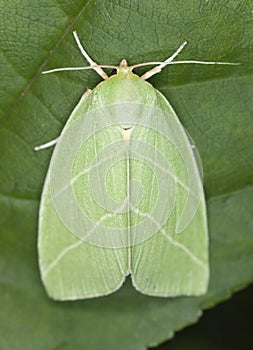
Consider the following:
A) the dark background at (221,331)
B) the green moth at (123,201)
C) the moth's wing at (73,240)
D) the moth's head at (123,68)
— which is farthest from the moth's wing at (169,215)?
the dark background at (221,331)

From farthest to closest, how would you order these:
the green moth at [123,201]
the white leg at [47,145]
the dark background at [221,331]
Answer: the dark background at [221,331] < the white leg at [47,145] < the green moth at [123,201]

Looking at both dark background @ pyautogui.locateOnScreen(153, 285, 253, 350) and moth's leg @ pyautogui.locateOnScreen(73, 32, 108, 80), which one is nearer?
moth's leg @ pyautogui.locateOnScreen(73, 32, 108, 80)

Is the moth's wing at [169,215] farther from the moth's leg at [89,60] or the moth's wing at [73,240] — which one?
the moth's leg at [89,60]

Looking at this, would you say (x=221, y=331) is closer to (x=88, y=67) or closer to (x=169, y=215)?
(x=169, y=215)

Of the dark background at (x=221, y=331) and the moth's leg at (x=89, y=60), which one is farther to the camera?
the dark background at (x=221, y=331)

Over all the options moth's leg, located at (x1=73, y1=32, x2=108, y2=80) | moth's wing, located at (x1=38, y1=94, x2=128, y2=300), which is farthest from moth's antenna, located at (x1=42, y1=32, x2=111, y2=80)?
moth's wing, located at (x1=38, y1=94, x2=128, y2=300)

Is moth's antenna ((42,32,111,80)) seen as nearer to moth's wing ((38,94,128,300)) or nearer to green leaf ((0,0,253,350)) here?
green leaf ((0,0,253,350))

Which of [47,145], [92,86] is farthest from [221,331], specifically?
[92,86]
